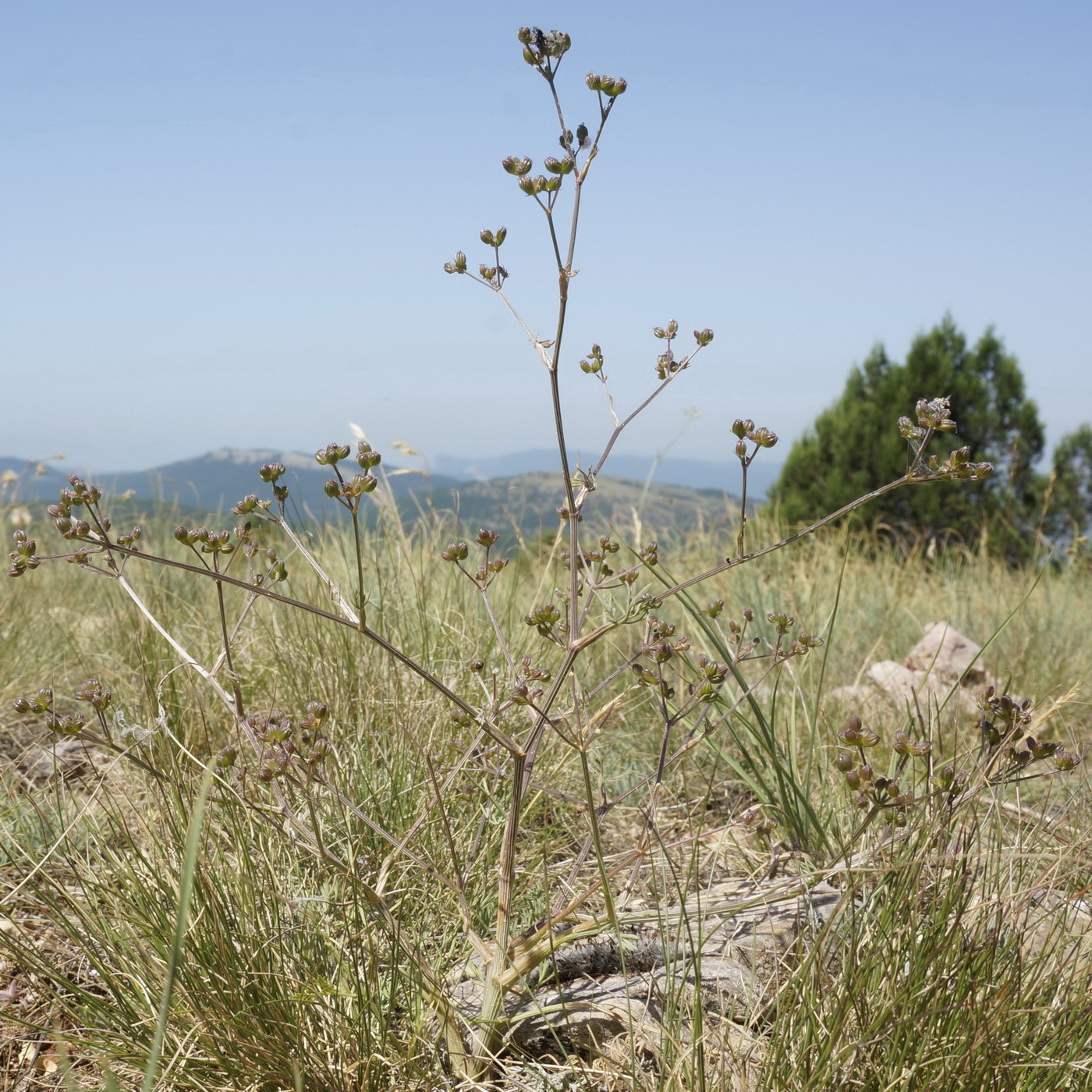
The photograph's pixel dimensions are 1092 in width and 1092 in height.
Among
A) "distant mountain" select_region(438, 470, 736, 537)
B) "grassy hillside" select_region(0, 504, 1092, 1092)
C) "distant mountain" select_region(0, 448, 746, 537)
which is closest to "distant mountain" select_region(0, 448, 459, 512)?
"distant mountain" select_region(0, 448, 746, 537)

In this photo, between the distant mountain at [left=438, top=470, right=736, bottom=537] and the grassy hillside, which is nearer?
the grassy hillside

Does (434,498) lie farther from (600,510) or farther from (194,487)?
(194,487)

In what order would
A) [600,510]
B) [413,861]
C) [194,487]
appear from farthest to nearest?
[194,487] < [600,510] < [413,861]

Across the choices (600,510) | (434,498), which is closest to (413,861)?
(434,498)

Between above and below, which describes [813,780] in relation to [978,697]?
below

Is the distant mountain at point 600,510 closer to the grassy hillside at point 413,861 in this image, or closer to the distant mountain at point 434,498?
the distant mountain at point 434,498

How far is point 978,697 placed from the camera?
1567 millimetres

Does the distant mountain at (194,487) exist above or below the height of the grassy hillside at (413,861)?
above

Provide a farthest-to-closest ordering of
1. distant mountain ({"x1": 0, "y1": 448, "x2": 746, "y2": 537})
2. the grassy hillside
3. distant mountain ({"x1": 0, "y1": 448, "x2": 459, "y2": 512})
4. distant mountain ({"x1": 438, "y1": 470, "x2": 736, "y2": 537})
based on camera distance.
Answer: distant mountain ({"x1": 438, "y1": 470, "x2": 736, "y2": 537})
distant mountain ({"x1": 0, "y1": 448, "x2": 746, "y2": 537})
distant mountain ({"x1": 0, "y1": 448, "x2": 459, "y2": 512})
the grassy hillside

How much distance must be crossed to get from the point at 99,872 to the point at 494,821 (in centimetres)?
86

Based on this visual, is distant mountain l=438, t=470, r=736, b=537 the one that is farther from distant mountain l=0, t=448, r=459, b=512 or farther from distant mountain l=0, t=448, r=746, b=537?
distant mountain l=0, t=448, r=459, b=512

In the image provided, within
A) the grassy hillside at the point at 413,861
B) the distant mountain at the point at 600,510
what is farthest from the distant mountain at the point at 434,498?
the grassy hillside at the point at 413,861

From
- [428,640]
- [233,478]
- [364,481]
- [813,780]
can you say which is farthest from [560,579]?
[233,478]

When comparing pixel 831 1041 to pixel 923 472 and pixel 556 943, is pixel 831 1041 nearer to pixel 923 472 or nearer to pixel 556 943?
pixel 556 943
